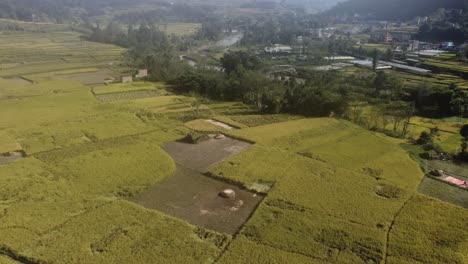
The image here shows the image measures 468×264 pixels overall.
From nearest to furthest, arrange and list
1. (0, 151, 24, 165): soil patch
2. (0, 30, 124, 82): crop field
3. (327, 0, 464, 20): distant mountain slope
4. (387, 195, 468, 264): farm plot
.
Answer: (387, 195, 468, 264): farm plot
(0, 151, 24, 165): soil patch
(0, 30, 124, 82): crop field
(327, 0, 464, 20): distant mountain slope

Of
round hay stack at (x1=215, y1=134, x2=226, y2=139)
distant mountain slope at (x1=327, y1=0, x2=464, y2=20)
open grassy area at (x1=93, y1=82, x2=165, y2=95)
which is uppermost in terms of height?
distant mountain slope at (x1=327, y1=0, x2=464, y2=20)

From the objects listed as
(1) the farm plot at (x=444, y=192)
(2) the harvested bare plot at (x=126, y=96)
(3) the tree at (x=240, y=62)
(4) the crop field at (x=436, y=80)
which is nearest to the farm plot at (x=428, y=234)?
(1) the farm plot at (x=444, y=192)

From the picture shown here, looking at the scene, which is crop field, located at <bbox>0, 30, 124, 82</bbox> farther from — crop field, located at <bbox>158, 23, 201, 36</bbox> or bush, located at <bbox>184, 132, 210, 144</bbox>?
bush, located at <bbox>184, 132, 210, 144</bbox>

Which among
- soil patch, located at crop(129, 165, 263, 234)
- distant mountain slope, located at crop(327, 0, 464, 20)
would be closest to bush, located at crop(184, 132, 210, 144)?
soil patch, located at crop(129, 165, 263, 234)

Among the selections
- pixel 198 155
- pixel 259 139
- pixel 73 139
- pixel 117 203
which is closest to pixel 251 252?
pixel 117 203

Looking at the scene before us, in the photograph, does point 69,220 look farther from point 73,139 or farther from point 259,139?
point 259,139

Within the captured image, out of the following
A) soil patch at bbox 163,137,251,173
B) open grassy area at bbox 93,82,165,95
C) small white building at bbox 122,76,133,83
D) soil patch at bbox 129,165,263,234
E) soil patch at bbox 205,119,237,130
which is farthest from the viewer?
small white building at bbox 122,76,133,83

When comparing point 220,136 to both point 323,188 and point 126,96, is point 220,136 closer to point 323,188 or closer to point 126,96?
point 323,188
